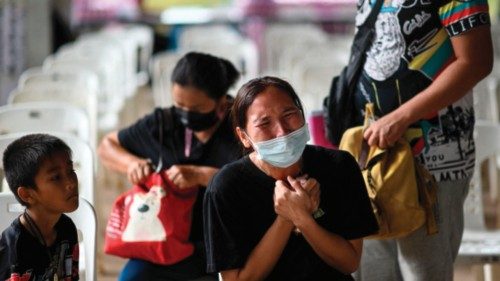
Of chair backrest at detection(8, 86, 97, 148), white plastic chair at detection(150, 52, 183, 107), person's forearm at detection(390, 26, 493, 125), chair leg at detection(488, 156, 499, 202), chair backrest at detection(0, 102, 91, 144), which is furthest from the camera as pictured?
white plastic chair at detection(150, 52, 183, 107)

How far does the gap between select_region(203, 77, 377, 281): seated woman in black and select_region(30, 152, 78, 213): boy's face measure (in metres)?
0.34

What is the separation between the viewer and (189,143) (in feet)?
10.4

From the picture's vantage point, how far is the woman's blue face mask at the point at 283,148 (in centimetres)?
233

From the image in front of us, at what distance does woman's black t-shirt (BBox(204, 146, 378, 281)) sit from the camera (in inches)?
93.3

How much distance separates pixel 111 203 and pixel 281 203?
3701 mm

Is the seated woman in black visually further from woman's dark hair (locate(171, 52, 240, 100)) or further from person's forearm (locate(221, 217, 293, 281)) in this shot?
woman's dark hair (locate(171, 52, 240, 100))

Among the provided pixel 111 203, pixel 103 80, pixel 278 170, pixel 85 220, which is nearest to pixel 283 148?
pixel 278 170

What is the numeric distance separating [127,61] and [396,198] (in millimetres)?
Answer: 5520

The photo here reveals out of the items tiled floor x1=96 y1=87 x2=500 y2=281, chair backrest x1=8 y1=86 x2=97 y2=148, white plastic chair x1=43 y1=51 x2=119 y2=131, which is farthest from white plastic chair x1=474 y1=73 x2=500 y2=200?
white plastic chair x1=43 y1=51 x2=119 y2=131

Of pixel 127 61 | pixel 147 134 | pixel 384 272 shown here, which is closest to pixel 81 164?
pixel 147 134

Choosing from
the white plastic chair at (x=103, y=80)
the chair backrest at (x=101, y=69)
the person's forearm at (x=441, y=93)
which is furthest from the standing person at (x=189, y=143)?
the chair backrest at (x=101, y=69)

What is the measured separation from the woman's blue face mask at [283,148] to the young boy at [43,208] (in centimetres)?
48

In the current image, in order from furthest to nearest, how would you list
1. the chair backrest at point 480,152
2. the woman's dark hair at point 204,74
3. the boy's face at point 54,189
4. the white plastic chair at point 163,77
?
the white plastic chair at point 163,77, the chair backrest at point 480,152, the woman's dark hair at point 204,74, the boy's face at point 54,189

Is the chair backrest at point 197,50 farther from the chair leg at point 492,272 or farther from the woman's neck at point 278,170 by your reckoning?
the woman's neck at point 278,170
